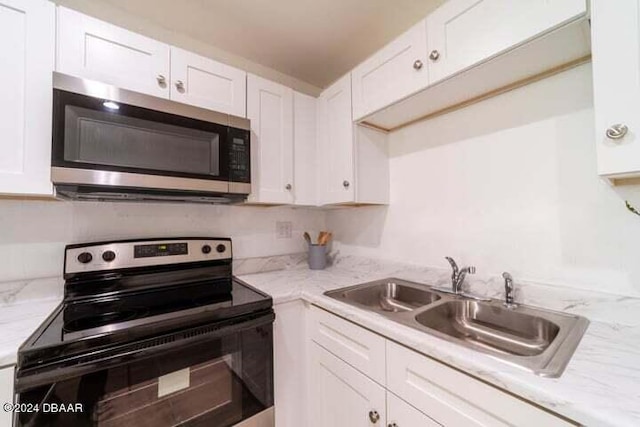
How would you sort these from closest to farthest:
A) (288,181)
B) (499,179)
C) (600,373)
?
1. (600,373)
2. (499,179)
3. (288,181)

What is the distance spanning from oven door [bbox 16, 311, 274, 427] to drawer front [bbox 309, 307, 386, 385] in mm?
230

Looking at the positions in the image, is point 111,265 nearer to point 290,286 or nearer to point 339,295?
point 290,286

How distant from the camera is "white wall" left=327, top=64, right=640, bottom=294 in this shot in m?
0.96

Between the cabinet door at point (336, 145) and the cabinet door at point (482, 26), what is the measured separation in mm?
566

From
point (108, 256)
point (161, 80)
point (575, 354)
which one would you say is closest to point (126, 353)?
point (108, 256)

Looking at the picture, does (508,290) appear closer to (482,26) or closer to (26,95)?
(482,26)

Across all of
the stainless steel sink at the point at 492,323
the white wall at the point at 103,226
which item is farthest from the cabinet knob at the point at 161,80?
the stainless steel sink at the point at 492,323

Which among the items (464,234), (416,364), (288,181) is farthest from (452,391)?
(288,181)

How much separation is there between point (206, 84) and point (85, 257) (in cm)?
102

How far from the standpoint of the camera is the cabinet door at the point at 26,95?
3.13 ft

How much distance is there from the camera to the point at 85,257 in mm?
1230

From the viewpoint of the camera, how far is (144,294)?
1282 mm

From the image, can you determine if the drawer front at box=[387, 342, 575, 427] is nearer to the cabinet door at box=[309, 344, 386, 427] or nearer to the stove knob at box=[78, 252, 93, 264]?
the cabinet door at box=[309, 344, 386, 427]

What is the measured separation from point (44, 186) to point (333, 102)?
4.81 ft
